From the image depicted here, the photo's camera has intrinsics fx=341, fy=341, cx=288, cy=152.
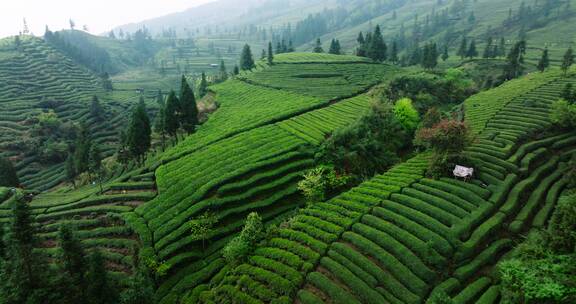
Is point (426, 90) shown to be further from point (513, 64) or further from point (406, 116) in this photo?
point (513, 64)

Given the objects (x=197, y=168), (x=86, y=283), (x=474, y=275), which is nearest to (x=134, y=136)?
(x=197, y=168)

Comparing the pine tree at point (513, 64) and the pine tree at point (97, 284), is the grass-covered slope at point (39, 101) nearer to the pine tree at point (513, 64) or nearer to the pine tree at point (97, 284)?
the pine tree at point (97, 284)

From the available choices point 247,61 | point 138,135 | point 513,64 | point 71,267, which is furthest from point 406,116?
point 247,61

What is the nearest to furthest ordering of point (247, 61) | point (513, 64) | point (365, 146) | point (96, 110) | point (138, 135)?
point (365, 146) < point (138, 135) < point (513, 64) < point (96, 110) < point (247, 61)

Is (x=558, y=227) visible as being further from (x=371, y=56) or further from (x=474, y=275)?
(x=371, y=56)

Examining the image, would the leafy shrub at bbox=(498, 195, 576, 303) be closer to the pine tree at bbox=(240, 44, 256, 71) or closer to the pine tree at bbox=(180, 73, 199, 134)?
the pine tree at bbox=(180, 73, 199, 134)

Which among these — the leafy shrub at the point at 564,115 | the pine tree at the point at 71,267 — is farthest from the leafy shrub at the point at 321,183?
the leafy shrub at the point at 564,115
